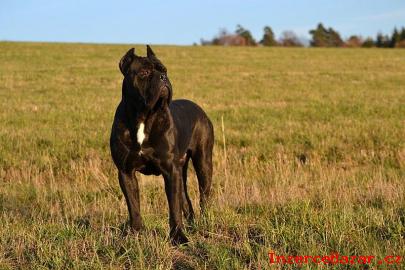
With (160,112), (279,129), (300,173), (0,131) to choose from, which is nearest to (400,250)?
(160,112)

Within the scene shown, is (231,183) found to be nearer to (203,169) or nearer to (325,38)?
(203,169)

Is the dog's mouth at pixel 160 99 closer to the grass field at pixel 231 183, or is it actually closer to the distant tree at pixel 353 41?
the grass field at pixel 231 183

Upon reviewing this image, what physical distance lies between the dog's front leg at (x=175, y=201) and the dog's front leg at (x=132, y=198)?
336 millimetres

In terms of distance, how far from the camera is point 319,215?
4734mm

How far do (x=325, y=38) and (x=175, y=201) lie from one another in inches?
4755

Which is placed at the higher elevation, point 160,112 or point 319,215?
point 160,112

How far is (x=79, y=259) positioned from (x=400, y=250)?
2369mm

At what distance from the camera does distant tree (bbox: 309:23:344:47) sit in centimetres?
11702

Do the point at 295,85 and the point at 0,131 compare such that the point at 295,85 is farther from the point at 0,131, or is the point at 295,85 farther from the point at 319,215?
the point at 319,215

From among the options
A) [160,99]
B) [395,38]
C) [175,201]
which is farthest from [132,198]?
[395,38]

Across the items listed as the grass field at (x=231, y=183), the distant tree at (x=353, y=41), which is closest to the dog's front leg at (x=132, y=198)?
the grass field at (x=231, y=183)

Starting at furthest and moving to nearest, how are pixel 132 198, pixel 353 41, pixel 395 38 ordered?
pixel 353 41 < pixel 395 38 < pixel 132 198

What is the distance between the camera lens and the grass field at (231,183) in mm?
4020

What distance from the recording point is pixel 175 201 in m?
4.69
